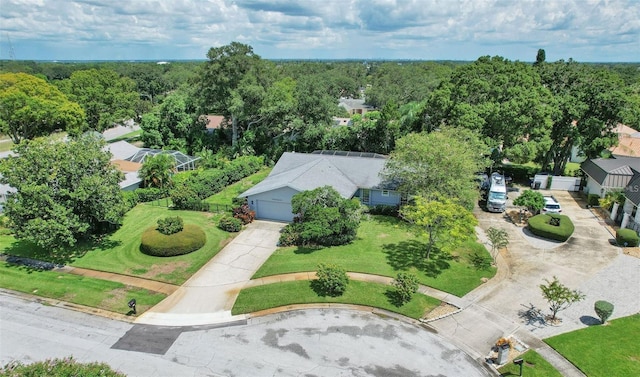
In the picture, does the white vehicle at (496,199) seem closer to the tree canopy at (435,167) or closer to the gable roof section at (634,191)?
the tree canopy at (435,167)

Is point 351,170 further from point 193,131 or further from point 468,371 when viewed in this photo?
point 193,131

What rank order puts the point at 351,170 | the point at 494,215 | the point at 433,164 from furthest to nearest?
the point at 351,170
the point at 494,215
the point at 433,164

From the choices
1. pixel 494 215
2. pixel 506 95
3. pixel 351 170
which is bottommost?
pixel 494 215

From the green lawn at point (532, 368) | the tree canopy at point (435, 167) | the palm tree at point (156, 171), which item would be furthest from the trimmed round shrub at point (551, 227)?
the palm tree at point (156, 171)

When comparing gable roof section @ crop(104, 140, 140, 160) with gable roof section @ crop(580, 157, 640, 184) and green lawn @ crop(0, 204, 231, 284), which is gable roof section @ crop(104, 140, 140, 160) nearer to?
green lawn @ crop(0, 204, 231, 284)

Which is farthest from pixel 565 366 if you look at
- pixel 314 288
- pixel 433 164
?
pixel 433 164
